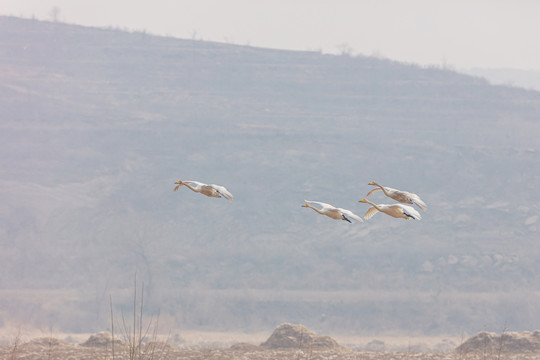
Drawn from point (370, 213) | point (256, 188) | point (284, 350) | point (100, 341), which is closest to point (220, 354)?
point (284, 350)

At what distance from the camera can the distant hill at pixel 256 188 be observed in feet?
200

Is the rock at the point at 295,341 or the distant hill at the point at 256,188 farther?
the distant hill at the point at 256,188

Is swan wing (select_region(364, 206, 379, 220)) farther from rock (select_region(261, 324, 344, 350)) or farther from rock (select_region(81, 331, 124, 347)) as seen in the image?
rock (select_region(81, 331, 124, 347))

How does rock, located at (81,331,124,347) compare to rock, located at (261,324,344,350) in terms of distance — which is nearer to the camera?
rock, located at (81,331,124,347)

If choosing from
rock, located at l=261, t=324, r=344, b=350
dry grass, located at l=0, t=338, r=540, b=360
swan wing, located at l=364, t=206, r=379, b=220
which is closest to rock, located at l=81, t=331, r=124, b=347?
dry grass, located at l=0, t=338, r=540, b=360

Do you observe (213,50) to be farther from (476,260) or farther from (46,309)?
(46,309)

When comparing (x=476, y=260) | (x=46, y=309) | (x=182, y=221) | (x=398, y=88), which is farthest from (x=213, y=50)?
(x=46, y=309)

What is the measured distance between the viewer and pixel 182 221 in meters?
72.6

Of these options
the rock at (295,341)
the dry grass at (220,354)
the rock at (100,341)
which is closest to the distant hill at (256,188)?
the rock at (100,341)

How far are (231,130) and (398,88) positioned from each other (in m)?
25.3

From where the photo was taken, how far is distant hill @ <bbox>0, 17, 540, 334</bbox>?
200ft

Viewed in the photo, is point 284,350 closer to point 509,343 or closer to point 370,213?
point 509,343

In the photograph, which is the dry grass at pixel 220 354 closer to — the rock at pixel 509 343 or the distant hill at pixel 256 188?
the rock at pixel 509 343

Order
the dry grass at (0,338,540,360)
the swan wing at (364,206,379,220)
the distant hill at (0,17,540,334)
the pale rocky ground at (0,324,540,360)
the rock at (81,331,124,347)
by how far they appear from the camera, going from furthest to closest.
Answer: the distant hill at (0,17,540,334), the rock at (81,331,124,347), the pale rocky ground at (0,324,540,360), the dry grass at (0,338,540,360), the swan wing at (364,206,379,220)
